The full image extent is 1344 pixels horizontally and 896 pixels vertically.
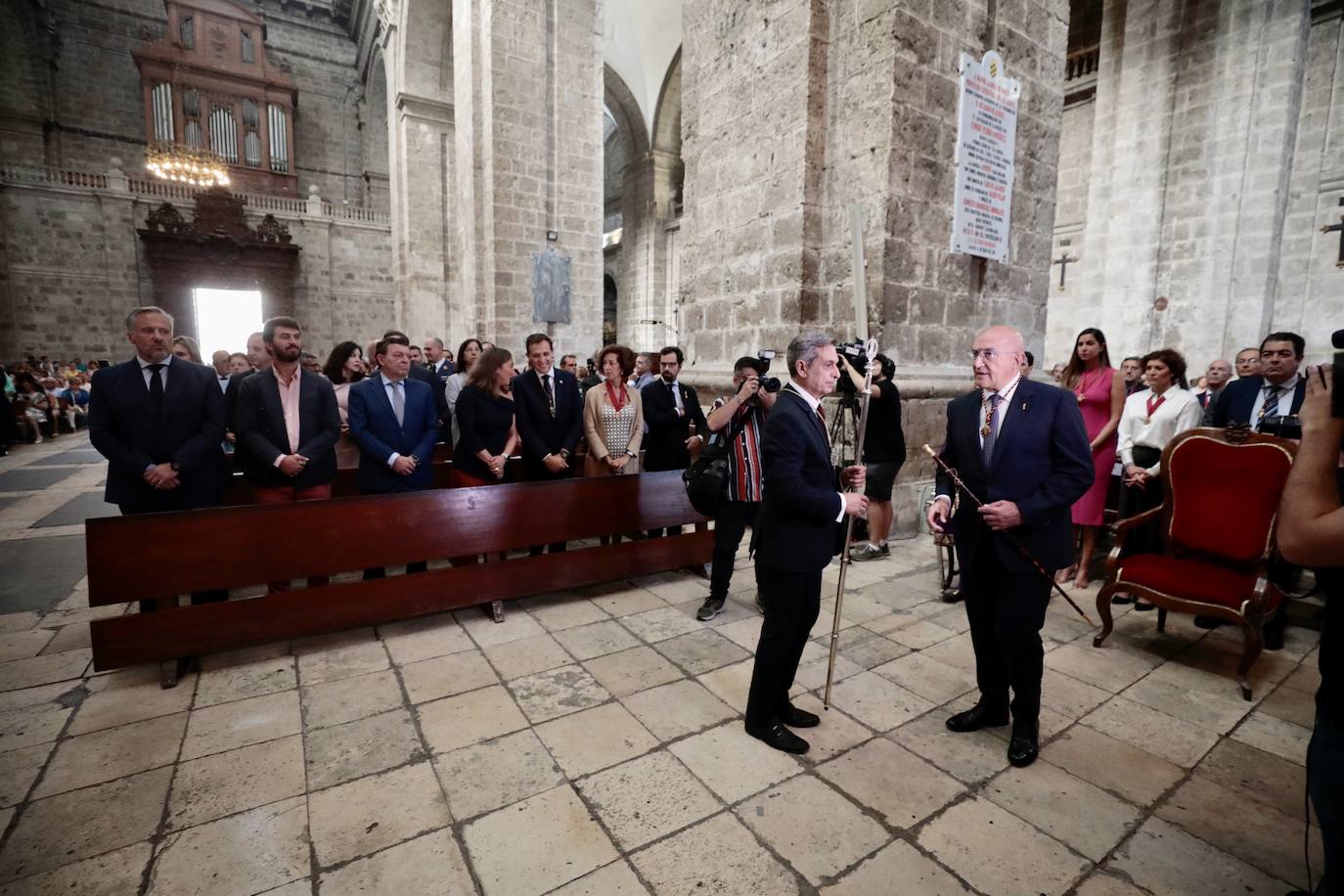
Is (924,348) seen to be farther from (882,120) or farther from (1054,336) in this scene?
(1054,336)

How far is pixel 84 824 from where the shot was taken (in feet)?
6.46

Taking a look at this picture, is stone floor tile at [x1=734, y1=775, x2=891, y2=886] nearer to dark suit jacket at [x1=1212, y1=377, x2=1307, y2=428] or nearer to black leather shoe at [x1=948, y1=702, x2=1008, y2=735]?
black leather shoe at [x1=948, y1=702, x2=1008, y2=735]

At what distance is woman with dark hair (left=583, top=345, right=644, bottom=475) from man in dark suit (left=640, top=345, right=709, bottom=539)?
0.35 ft

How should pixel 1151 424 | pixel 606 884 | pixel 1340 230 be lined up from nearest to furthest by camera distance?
pixel 606 884
pixel 1151 424
pixel 1340 230

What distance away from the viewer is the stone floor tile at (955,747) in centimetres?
226

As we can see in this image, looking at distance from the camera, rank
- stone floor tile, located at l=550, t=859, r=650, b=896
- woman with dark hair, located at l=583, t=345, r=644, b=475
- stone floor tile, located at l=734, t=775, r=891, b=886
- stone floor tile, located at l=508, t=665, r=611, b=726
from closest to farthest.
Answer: stone floor tile, located at l=550, t=859, r=650, b=896 → stone floor tile, located at l=734, t=775, r=891, b=886 → stone floor tile, located at l=508, t=665, r=611, b=726 → woman with dark hair, located at l=583, t=345, r=644, b=475

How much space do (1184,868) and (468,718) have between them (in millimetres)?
2506

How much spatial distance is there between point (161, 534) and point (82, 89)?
25645mm

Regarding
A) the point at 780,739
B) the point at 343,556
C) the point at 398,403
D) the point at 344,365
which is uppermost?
the point at 344,365

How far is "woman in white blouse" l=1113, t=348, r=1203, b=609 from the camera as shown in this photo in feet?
13.3

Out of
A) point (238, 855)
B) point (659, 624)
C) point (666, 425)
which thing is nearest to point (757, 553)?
point (659, 624)

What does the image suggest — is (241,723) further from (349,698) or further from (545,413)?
(545,413)

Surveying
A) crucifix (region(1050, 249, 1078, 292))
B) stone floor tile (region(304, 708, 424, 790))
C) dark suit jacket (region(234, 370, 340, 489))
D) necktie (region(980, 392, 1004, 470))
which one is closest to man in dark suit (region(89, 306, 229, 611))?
dark suit jacket (region(234, 370, 340, 489))

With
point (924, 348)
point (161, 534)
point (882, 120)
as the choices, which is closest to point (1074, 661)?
point (924, 348)
